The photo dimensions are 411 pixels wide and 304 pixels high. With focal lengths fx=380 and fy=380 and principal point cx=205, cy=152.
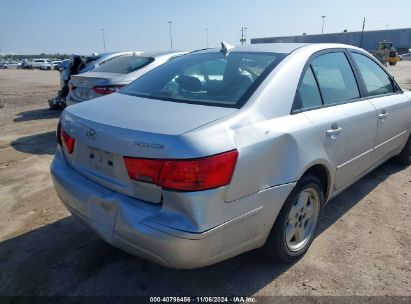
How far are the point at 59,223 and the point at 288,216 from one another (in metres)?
2.22

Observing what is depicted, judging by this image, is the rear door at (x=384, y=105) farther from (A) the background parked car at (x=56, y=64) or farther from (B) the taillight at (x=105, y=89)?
(A) the background parked car at (x=56, y=64)

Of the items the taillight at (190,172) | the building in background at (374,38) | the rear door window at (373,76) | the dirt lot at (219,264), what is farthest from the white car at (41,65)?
the taillight at (190,172)

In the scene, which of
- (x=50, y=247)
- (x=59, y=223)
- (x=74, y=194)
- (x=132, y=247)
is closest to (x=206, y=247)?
(x=132, y=247)

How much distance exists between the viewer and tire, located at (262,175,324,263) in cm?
269

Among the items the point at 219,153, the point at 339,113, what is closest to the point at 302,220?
the point at 339,113

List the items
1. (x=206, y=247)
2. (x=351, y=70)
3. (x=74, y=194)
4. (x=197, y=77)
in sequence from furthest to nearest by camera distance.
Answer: (x=351, y=70), (x=197, y=77), (x=74, y=194), (x=206, y=247)

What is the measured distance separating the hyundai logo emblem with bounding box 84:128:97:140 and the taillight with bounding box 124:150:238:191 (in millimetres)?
414

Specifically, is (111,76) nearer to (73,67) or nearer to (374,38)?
(73,67)

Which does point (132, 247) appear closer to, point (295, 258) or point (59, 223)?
point (295, 258)

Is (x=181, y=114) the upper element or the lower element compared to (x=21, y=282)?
upper

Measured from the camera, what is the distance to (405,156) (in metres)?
5.18

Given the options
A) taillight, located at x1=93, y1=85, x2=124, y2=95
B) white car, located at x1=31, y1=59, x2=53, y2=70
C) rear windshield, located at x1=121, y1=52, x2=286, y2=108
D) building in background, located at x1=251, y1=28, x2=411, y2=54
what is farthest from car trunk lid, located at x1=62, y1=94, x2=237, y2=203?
building in background, located at x1=251, y1=28, x2=411, y2=54

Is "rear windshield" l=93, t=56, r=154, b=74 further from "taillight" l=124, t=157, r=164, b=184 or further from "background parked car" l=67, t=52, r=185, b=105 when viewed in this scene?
"taillight" l=124, t=157, r=164, b=184

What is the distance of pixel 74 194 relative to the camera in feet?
8.60
